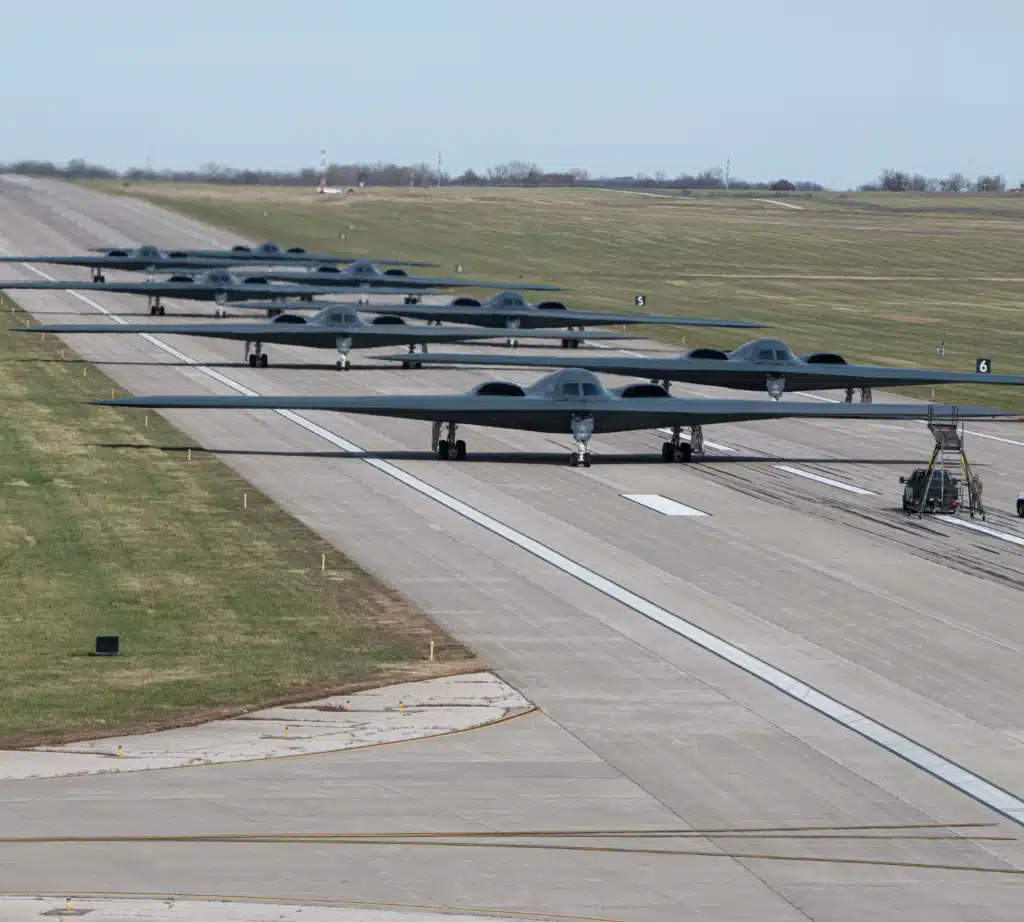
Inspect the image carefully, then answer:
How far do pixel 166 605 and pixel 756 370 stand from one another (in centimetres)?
3483

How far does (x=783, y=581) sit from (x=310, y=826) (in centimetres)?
1840

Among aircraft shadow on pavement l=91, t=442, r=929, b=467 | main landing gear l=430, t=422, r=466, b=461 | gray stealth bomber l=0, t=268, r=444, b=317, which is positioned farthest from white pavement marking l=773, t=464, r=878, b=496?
gray stealth bomber l=0, t=268, r=444, b=317

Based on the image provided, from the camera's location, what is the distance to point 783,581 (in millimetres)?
39031

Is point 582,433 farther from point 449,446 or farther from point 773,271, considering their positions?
point 773,271

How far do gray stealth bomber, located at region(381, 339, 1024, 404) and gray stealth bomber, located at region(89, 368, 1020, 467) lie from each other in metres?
7.74

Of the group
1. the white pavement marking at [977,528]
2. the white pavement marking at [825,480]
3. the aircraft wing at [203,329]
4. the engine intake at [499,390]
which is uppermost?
the engine intake at [499,390]

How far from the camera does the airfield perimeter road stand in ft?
68.2

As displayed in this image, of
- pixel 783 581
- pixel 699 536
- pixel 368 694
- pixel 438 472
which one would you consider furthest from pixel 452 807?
pixel 438 472

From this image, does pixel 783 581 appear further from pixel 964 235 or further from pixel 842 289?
pixel 964 235

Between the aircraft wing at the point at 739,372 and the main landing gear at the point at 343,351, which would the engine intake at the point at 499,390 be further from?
the main landing gear at the point at 343,351

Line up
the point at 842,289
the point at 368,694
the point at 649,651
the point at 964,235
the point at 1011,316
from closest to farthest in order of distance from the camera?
the point at 368,694
the point at 649,651
the point at 1011,316
the point at 842,289
the point at 964,235

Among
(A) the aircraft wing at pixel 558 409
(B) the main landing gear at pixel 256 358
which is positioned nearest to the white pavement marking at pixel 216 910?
(A) the aircraft wing at pixel 558 409

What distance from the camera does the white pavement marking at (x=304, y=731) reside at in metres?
24.8

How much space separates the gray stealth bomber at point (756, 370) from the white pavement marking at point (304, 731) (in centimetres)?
3439
